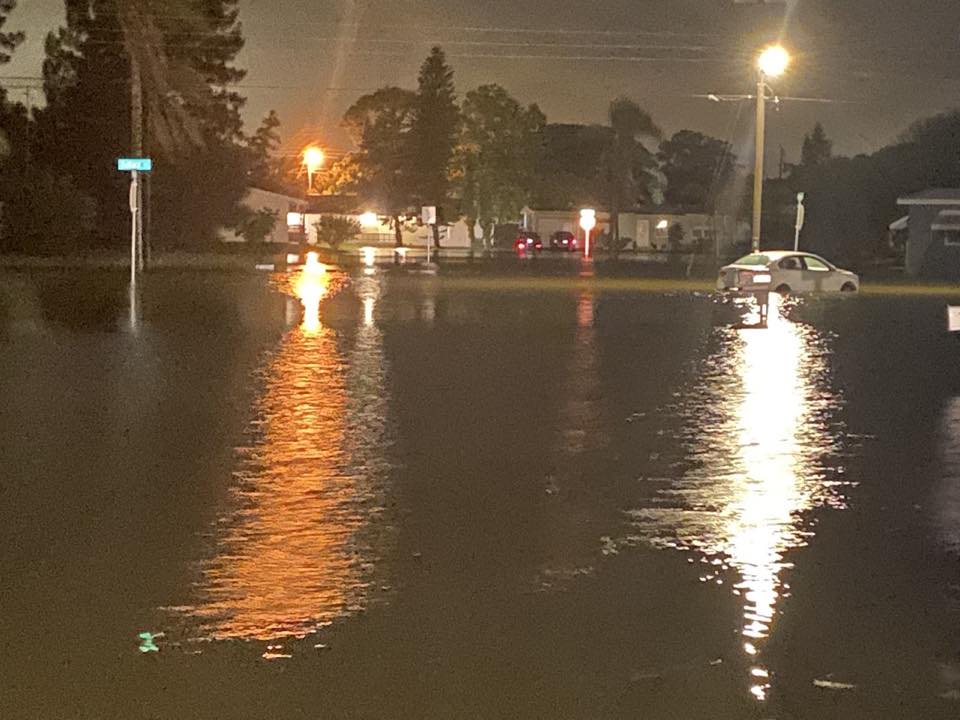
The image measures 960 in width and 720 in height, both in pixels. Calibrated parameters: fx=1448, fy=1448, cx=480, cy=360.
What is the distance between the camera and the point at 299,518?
368 inches

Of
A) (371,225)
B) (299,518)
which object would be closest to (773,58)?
(299,518)

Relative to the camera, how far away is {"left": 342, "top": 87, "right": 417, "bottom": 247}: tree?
103 m

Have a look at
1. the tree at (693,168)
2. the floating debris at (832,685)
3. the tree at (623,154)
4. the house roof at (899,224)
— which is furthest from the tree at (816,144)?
the floating debris at (832,685)

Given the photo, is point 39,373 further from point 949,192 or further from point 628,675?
point 949,192

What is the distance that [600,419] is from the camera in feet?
46.6

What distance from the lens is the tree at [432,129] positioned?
101 metres

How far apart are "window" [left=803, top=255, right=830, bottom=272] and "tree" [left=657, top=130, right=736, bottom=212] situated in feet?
275

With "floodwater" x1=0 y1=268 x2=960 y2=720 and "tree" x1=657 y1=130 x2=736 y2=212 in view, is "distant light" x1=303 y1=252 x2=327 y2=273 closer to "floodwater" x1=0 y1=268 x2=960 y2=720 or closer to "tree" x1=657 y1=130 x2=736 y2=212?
"floodwater" x1=0 y1=268 x2=960 y2=720

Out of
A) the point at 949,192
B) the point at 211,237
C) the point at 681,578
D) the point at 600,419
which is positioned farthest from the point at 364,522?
the point at 211,237

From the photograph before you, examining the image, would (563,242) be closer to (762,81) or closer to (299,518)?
(762,81)

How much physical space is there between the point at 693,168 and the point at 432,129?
6027 cm

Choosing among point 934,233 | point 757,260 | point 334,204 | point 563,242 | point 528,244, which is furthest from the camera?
point 334,204

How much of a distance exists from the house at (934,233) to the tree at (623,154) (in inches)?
1729

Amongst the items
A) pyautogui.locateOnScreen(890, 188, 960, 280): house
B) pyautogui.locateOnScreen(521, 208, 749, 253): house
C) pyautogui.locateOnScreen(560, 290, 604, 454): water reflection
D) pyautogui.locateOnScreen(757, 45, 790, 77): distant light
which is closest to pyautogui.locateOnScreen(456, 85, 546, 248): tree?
pyautogui.locateOnScreen(521, 208, 749, 253): house
